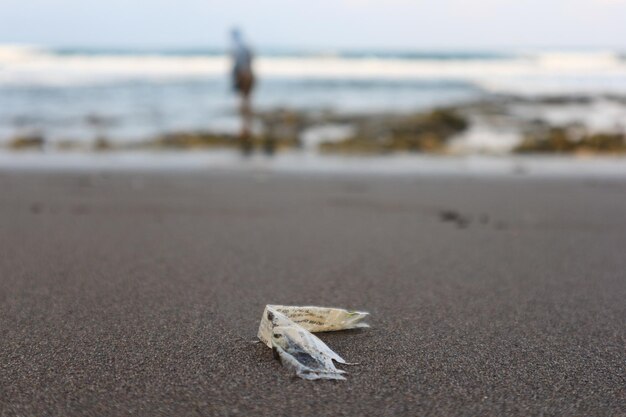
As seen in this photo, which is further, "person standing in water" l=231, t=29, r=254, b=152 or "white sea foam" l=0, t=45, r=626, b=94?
"white sea foam" l=0, t=45, r=626, b=94

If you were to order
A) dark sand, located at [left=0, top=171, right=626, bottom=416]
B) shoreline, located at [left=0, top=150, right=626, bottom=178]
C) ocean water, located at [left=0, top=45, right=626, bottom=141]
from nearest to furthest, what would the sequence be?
dark sand, located at [left=0, top=171, right=626, bottom=416]
shoreline, located at [left=0, top=150, right=626, bottom=178]
ocean water, located at [left=0, top=45, right=626, bottom=141]

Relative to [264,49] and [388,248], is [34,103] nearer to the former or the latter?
[388,248]

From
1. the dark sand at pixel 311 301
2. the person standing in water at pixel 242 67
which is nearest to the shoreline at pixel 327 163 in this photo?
the person standing in water at pixel 242 67

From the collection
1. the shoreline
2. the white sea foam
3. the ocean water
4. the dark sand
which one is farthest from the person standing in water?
the white sea foam

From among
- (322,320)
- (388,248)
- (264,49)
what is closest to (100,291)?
(322,320)

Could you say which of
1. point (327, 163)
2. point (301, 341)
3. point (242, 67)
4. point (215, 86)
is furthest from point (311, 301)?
point (215, 86)

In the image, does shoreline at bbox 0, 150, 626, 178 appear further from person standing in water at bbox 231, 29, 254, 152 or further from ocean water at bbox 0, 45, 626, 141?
ocean water at bbox 0, 45, 626, 141
